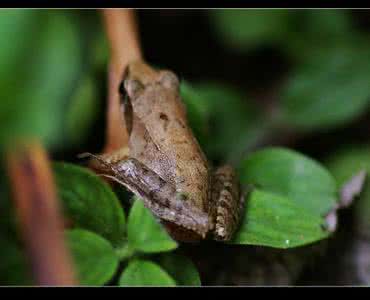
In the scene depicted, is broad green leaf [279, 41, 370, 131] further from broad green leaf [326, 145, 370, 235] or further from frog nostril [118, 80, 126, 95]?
frog nostril [118, 80, 126, 95]

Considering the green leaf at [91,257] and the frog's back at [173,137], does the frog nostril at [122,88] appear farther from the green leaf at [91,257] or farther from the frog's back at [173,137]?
the green leaf at [91,257]

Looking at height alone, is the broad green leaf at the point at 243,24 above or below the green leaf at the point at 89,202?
above

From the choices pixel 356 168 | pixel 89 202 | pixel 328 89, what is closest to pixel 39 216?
pixel 89 202

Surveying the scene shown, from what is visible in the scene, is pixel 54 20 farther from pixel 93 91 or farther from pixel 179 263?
pixel 179 263

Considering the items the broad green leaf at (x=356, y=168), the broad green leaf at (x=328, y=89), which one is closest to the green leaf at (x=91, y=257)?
the broad green leaf at (x=356, y=168)

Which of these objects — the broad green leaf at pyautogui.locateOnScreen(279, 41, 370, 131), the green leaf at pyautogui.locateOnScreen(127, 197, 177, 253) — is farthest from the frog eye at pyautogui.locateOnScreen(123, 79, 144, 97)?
the broad green leaf at pyautogui.locateOnScreen(279, 41, 370, 131)

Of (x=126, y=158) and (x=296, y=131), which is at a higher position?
(x=126, y=158)

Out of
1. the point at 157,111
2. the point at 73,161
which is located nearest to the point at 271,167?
the point at 157,111
